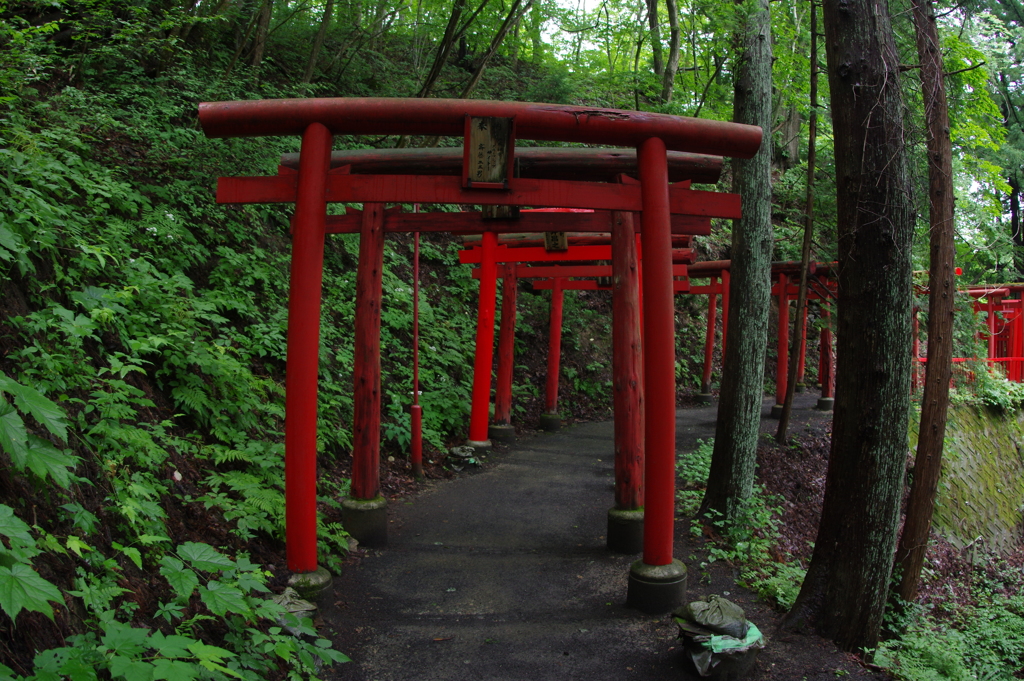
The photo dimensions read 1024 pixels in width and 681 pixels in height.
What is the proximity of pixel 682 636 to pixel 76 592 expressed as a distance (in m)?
3.11

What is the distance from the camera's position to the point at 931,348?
6.45 metres

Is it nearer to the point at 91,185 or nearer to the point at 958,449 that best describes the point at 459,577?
the point at 91,185

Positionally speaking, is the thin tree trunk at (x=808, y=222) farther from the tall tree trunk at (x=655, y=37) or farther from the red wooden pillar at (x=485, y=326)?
the tall tree trunk at (x=655, y=37)

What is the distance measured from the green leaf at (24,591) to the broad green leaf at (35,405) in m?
0.45

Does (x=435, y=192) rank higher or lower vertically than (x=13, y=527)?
higher

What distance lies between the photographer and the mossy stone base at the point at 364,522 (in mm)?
5766

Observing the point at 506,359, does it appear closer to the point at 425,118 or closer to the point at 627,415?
the point at 627,415

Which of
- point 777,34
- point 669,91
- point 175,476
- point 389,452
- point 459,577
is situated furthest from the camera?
point 669,91

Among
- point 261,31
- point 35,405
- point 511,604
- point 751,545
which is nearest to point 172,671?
point 35,405

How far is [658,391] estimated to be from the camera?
4.52 meters

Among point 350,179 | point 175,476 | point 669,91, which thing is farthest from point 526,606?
point 669,91

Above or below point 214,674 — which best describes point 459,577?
below

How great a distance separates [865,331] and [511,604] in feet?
10.1

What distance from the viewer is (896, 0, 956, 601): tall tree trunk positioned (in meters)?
5.98
